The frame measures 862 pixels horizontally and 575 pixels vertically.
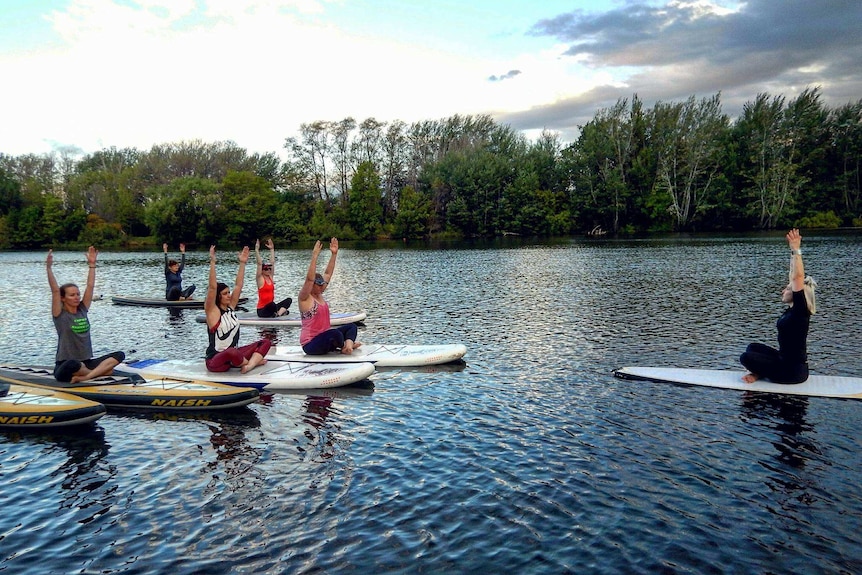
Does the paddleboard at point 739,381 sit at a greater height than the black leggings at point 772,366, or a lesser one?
lesser

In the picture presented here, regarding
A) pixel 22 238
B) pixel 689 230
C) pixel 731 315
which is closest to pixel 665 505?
pixel 731 315

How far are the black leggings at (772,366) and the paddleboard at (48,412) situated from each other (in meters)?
12.4

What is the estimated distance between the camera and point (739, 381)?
12945 millimetres

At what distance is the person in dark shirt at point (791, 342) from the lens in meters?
11.5

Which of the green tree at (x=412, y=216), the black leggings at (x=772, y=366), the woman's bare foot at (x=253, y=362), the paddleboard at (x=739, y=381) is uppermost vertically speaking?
the green tree at (x=412, y=216)

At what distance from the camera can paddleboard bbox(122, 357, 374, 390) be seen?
44.0 ft

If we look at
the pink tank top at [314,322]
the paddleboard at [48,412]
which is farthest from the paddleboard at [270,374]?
the paddleboard at [48,412]

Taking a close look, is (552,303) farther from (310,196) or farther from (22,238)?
(22,238)

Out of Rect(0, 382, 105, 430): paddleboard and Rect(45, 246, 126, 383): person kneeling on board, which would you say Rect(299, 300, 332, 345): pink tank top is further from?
Rect(0, 382, 105, 430): paddleboard

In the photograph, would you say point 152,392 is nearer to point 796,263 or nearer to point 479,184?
point 796,263

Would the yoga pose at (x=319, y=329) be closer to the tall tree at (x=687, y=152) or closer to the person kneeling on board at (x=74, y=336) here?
the person kneeling on board at (x=74, y=336)

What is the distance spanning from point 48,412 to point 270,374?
164 inches

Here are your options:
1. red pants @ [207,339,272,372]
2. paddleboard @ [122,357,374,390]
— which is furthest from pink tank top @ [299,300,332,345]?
→ red pants @ [207,339,272,372]

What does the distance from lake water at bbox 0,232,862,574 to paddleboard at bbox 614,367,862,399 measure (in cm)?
26
